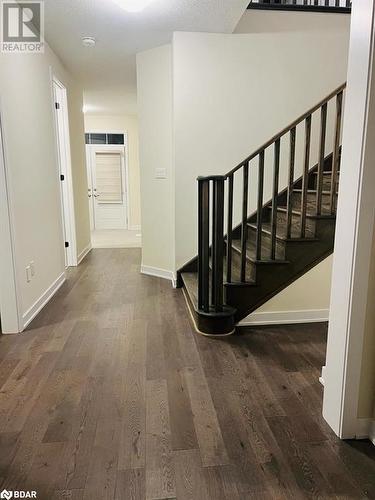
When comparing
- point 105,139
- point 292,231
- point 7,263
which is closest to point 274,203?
point 292,231

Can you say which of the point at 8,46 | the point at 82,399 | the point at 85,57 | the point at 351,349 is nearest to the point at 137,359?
the point at 82,399

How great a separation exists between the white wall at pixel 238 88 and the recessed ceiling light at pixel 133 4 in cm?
70

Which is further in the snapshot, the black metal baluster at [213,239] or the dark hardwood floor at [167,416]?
the black metal baluster at [213,239]

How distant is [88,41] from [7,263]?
8.07ft

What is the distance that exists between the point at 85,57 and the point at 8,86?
73.0 inches

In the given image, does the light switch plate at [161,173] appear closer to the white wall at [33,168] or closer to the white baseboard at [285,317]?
the white wall at [33,168]

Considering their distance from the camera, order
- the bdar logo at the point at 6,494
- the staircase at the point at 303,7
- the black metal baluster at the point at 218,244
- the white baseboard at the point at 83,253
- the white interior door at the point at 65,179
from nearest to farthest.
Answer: the bdar logo at the point at 6,494 < the black metal baluster at the point at 218,244 < the staircase at the point at 303,7 < the white interior door at the point at 65,179 < the white baseboard at the point at 83,253

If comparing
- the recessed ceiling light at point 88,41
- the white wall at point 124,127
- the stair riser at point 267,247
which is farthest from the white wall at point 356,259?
the white wall at point 124,127

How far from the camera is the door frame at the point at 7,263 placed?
7.73 ft

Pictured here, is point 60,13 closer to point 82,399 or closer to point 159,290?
point 159,290

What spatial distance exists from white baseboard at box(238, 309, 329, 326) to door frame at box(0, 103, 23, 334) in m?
1.76

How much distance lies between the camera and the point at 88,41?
134 inches

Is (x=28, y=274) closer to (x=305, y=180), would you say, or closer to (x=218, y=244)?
(x=218, y=244)

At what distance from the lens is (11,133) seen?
247 centimetres
